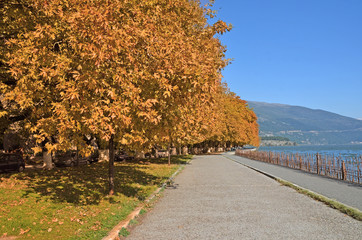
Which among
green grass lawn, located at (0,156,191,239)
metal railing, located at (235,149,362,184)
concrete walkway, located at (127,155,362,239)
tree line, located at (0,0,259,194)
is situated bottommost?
concrete walkway, located at (127,155,362,239)

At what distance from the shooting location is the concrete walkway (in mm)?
7520

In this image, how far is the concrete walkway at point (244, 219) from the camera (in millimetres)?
7520

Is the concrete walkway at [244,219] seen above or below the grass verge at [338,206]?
below

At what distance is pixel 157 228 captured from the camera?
8.23 m

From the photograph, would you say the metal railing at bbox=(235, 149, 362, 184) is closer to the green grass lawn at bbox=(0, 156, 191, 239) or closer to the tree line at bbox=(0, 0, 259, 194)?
the green grass lawn at bbox=(0, 156, 191, 239)

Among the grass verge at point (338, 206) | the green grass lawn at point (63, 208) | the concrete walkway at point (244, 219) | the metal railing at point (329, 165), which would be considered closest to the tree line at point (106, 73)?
the green grass lawn at point (63, 208)

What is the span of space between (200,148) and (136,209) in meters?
64.9

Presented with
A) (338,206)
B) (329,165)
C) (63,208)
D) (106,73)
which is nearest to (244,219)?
(338,206)

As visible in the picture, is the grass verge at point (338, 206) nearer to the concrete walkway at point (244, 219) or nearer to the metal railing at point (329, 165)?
the concrete walkway at point (244, 219)

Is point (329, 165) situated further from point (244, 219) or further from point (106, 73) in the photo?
point (106, 73)

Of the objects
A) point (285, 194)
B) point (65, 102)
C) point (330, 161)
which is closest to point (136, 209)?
point (65, 102)

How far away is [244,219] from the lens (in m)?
8.98

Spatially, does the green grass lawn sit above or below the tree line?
below

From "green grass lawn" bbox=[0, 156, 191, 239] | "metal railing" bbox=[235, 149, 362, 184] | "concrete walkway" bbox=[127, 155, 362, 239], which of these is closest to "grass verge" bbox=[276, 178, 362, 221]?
"concrete walkway" bbox=[127, 155, 362, 239]
